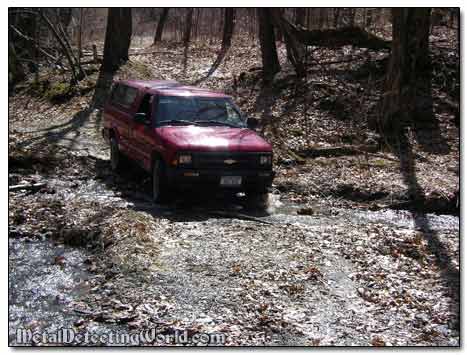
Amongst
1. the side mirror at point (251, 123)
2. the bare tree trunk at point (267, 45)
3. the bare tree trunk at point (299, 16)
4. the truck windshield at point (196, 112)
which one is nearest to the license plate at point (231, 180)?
the truck windshield at point (196, 112)

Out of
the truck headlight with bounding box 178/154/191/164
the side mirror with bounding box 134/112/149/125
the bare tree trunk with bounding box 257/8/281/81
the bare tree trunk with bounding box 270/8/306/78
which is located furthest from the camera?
the bare tree trunk with bounding box 257/8/281/81

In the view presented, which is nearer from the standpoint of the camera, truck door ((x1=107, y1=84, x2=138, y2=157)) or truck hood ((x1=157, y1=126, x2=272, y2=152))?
truck hood ((x1=157, y1=126, x2=272, y2=152))

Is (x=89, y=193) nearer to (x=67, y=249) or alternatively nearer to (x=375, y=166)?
(x=67, y=249)

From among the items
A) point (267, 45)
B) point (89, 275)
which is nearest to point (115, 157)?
point (89, 275)

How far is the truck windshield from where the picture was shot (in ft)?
35.5

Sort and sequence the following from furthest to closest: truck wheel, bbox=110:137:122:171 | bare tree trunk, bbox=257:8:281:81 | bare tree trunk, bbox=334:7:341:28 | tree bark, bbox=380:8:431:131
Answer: bare tree trunk, bbox=334:7:341:28, bare tree trunk, bbox=257:8:281:81, tree bark, bbox=380:8:431:131, truck wheel, bbox=110:137:122:171

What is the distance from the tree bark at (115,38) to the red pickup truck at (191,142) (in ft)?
31.7

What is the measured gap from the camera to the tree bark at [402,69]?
46.7 ft

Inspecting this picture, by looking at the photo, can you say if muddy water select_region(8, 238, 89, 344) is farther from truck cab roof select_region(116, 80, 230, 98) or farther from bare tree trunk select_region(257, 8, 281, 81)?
bare tree trunk select_region(257, 8, 281, 81)

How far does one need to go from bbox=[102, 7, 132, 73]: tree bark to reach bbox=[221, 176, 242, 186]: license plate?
12.4 metres

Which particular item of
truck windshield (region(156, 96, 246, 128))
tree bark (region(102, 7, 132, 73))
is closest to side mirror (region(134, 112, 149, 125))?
truck windshield (region(156, 96, 246, 128))

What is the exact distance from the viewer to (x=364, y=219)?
10.2 m

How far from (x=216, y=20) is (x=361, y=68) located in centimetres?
1719

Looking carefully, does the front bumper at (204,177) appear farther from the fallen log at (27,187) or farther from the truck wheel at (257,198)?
the fallen log at (27,187)
